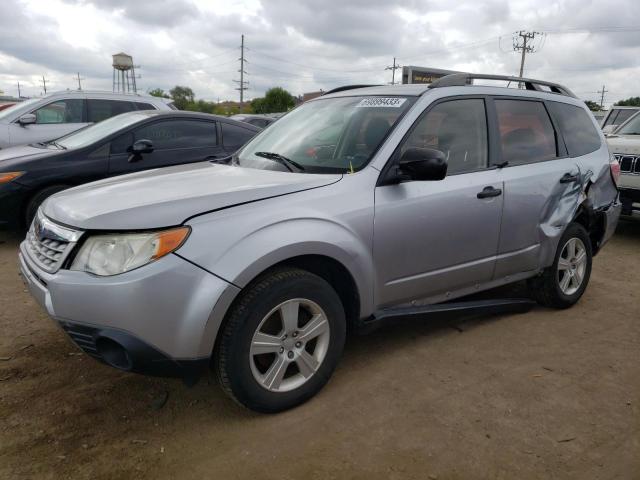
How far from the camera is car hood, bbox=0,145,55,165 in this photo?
18.8 feet

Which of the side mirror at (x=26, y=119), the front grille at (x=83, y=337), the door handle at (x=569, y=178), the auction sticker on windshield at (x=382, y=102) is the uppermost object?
the auction sticker on windshield at (x=382, y=102)

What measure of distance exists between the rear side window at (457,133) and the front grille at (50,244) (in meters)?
1.92

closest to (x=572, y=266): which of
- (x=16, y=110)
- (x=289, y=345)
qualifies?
(x=289, y=345)

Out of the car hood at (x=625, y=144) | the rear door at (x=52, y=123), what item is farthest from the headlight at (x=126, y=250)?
the rear door at (x=52, y=123)

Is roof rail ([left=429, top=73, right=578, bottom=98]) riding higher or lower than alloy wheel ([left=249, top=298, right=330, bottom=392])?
higher

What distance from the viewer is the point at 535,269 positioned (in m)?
4.02

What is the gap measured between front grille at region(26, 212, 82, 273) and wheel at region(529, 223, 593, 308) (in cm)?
335

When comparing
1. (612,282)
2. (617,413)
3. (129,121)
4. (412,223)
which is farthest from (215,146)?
(617,413)

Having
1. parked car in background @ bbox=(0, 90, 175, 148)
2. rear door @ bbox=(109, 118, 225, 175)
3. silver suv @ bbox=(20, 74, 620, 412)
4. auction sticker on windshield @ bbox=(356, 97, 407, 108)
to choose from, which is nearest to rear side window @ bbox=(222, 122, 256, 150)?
rear door @ bbox=(109, 118, 225, 175)

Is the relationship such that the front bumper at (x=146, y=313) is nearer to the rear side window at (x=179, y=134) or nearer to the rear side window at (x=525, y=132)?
the rear side window at (x=525, y=132)

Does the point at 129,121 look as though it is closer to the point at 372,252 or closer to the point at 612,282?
the point at 372,252

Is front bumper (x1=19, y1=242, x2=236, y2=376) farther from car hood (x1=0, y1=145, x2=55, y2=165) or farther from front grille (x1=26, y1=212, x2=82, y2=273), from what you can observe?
car hood (x1=0, y1=145, x2=55, y2=165)

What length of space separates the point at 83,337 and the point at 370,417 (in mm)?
1430

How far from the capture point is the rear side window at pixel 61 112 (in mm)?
8688
